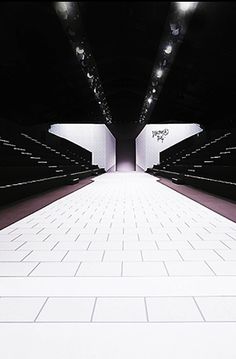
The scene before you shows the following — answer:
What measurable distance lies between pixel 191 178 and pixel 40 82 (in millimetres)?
6793

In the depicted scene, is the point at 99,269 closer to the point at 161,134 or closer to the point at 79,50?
the point at 79,50

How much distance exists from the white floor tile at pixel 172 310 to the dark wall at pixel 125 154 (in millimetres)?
28660

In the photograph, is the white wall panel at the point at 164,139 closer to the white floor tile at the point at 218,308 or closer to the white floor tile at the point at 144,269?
the white floor tile at the point at 144,269

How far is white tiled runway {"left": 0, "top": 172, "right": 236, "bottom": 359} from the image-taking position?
56.6 inches

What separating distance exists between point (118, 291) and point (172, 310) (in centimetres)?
40

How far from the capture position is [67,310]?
1.78 m

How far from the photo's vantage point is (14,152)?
8562mm

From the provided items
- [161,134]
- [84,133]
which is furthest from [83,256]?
[161,134]

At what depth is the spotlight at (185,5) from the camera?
7011 mm

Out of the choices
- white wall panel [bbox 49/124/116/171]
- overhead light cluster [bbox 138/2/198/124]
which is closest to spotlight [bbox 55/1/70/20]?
overhead light cluster [bbox 138/2/198/124]

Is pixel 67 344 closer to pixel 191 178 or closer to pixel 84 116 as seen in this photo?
pixel 191 178

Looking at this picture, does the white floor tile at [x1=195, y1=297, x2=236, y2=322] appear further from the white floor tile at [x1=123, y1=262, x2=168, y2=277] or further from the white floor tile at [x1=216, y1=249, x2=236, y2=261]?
the white floor tile at [x1=216, y1=249, x2=236, y2=261]

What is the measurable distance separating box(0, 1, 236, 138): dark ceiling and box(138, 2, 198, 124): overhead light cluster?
0.17m

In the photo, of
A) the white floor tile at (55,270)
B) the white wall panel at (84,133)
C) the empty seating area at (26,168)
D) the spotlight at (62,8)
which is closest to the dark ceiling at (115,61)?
the spotlight at (62,8)
